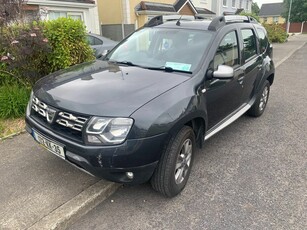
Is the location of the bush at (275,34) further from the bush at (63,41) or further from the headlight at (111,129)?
the headlight at (111,129)

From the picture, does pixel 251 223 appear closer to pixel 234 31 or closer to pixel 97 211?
pixel 97 211

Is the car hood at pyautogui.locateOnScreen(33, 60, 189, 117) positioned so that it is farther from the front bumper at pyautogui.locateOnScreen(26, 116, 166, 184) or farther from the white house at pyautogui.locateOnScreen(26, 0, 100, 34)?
the white house at pyautogui.locateOnScreen(26, 0, 100, 34)

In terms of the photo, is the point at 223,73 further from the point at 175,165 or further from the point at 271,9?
the point at 271,9

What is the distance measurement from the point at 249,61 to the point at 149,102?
7.86 feet

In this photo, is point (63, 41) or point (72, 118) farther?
point (63, 41)

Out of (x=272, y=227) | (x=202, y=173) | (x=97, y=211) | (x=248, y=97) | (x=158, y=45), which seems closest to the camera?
(x=272, y=227)

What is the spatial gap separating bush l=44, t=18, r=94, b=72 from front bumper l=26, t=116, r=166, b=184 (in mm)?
2881

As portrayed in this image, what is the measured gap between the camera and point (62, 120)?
8.15 ft

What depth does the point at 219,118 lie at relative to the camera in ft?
11.6

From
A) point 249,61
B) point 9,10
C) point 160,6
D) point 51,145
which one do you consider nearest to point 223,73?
point 249,61

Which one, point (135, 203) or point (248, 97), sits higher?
point (248, 97)

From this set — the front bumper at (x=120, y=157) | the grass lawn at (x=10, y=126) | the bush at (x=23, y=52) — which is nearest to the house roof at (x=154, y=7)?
the bush at (x=23, y=52)

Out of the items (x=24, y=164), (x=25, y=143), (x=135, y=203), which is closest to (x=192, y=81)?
(x=135, y=203)

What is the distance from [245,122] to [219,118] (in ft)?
5.09
